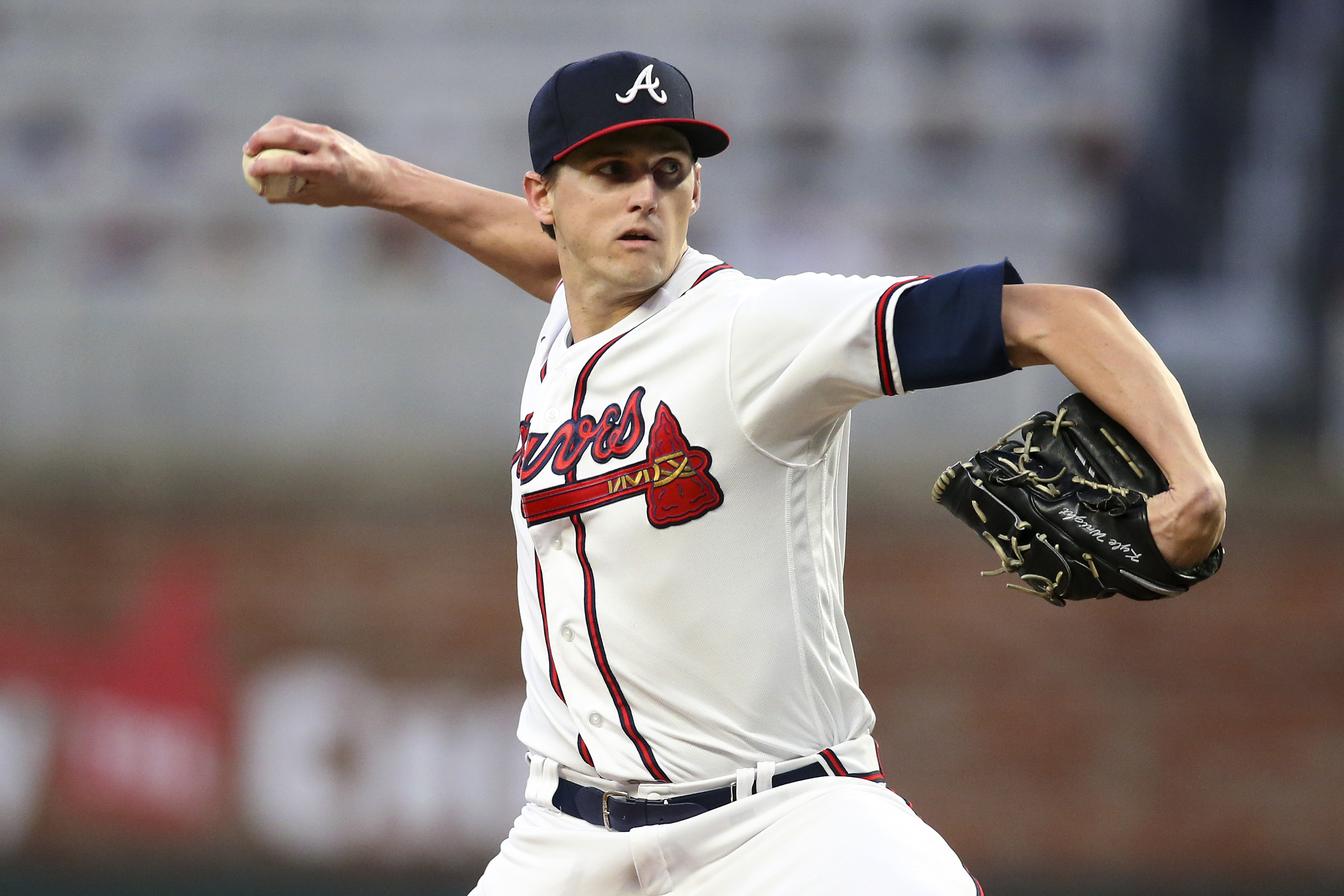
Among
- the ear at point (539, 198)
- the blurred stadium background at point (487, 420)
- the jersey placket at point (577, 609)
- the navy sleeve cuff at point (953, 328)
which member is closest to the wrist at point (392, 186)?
the ear at point (539, 198)

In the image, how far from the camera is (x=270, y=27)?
7316 millimetres

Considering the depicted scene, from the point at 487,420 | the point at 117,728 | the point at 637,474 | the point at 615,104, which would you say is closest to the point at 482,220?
the point at 615,104

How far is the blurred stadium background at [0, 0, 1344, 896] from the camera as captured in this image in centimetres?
612

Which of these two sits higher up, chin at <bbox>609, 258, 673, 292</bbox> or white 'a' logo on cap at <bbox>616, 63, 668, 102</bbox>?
white 'a' logo on cap at <bbox>616, 63, 668, 102</bbox>

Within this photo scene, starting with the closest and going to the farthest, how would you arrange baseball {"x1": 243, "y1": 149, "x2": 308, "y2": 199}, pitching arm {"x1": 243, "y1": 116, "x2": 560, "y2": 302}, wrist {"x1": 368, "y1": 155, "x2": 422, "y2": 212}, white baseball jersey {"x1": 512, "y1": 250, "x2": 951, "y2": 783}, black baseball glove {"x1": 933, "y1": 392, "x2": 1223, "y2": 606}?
black baseball glove {"x1": 933, "y1": 392, "x2": 1223, "y2": 606}, white baseball jersey {"x1": 512, "y1": 250, "x2": 951, "y2": 783}, baseball {"x1": 243, "y1": 149, "x2": 308, "y2": 199}, pitching arm {"x1": 243, "y1": 116, "x2": 560, "y2": 302}, wrist {"x1": 368, "y1": 155, "x2": 422, "y2": 212}

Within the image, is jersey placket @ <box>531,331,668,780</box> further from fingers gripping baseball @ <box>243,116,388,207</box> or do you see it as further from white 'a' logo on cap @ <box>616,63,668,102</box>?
fingers gripping baseball @ <box>243,116,388,207</box>

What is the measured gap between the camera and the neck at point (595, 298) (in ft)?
8.43

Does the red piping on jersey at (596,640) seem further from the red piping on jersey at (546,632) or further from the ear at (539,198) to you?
the ear at (539,198)

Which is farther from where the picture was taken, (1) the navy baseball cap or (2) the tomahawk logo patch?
(1) the navy baseball cap

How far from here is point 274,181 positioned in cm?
292

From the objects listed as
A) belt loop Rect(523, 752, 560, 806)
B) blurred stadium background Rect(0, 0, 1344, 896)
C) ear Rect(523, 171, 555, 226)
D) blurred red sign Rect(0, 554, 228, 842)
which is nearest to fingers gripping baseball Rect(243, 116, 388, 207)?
ear Rect(523, 171, 555, 226)

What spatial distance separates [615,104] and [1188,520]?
1150 millimetres

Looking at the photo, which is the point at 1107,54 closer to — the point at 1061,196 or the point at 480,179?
the point at 1061,196

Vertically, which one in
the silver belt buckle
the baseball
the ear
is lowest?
the silver belt buckle
